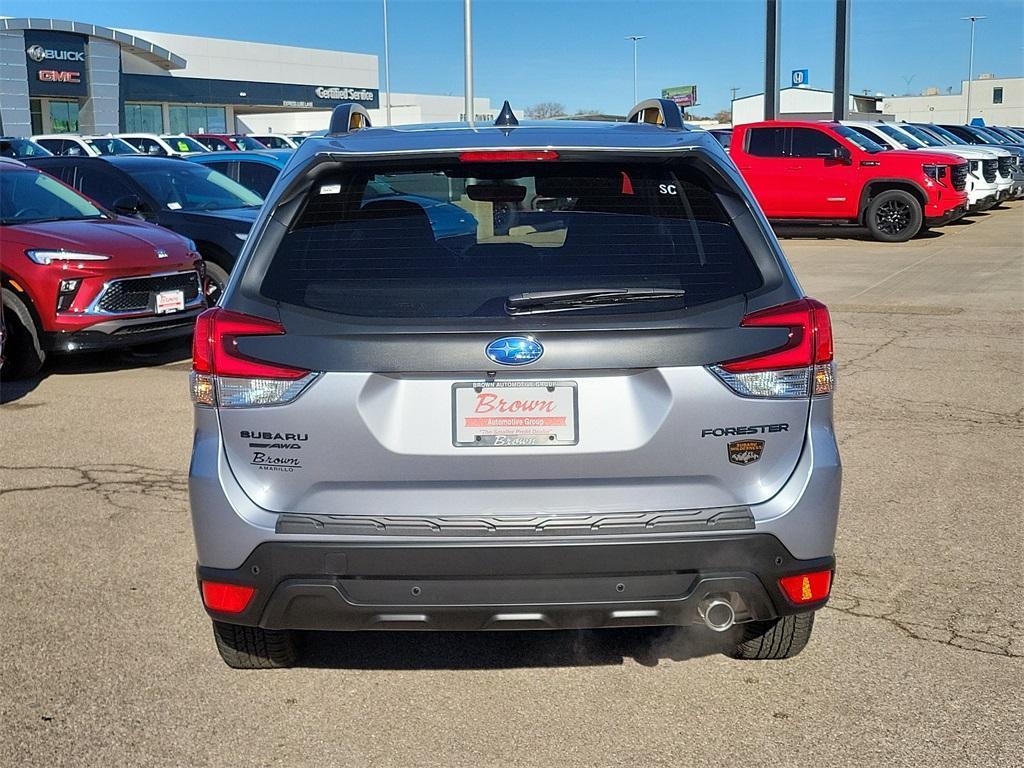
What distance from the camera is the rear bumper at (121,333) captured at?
8797 mm

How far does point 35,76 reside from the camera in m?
54.2

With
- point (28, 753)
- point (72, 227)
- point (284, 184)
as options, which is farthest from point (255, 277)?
point (72, 227)

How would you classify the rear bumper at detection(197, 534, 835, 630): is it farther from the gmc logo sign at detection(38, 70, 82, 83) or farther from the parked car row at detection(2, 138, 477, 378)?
the gmc logo sign at detection(38, 70, 82, 83)

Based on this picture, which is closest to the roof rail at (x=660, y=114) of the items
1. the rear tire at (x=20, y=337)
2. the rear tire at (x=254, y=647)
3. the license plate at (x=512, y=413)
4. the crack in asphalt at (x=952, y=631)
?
the license plate at (x=512, y=413)

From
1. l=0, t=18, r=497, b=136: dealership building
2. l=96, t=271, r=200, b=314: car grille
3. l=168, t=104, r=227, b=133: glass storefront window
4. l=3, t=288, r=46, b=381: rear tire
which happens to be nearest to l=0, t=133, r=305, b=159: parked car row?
l=96, t=271, r=200, b=314: car grille

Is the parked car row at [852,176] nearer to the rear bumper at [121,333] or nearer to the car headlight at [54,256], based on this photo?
the rear bumper at [121,333]

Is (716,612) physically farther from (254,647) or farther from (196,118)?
(196,118)

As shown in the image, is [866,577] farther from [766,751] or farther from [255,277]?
[255,277]

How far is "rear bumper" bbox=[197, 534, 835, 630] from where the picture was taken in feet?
10.1

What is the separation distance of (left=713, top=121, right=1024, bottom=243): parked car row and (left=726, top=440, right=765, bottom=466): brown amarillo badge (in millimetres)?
17752

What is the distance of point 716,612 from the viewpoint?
3180 millimetres

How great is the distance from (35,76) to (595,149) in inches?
2254

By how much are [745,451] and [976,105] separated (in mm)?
112907

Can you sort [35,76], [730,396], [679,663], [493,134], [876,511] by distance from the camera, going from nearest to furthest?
[730,396], [493,134], [679,663], [876,511], [35,76]
